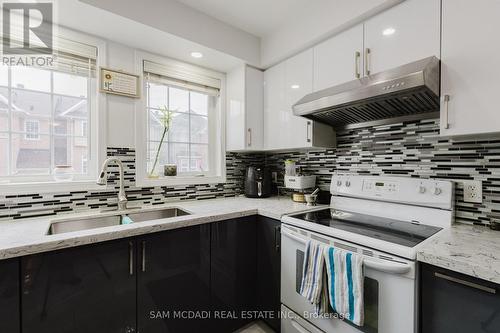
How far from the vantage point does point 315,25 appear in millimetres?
1693

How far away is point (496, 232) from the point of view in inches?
45.4

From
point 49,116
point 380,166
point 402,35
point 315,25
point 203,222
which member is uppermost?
point 315,25

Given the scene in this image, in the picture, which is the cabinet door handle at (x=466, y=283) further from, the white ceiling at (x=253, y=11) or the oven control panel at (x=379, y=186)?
the white ceiling at (x=253, y=11)

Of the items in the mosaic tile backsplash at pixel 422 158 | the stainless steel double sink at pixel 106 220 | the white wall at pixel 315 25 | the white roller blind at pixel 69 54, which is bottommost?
the stainless steel double sink at pixel 106 220

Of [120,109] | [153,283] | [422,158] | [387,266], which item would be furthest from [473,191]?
[120,109]

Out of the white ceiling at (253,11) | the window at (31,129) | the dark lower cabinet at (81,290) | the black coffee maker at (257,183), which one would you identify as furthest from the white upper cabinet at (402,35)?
the window at (31,129)

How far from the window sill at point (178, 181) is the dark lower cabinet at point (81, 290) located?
75 centimetres

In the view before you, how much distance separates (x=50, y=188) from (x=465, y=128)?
91.9 inches

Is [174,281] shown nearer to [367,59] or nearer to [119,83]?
[119,83]

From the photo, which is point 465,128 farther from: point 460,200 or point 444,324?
point 444,324

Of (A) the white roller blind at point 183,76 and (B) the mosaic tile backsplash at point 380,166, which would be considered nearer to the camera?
(B) the mosaic tile backsplash at point 380,166

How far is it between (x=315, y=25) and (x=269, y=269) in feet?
5.79

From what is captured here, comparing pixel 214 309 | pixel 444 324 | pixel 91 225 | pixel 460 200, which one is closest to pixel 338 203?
pixel 460 200

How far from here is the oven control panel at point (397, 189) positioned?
1.29 meters
